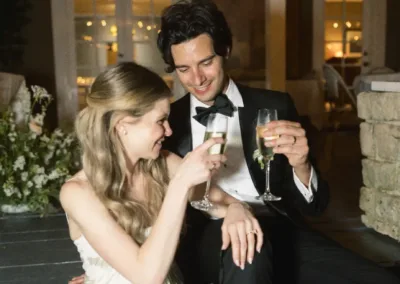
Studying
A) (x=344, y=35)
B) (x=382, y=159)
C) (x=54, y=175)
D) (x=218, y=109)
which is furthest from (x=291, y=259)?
(x=344, y=35)

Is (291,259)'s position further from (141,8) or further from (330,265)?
(141,8)

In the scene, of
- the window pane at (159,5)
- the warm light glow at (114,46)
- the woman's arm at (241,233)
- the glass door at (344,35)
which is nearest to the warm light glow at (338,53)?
the glass door at (344,35)

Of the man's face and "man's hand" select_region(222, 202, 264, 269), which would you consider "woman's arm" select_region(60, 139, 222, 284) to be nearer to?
"man's hand" select_region(222, 202, 264, 269)

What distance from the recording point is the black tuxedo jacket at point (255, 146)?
75.2 inches

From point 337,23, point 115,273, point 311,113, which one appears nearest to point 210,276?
point 115,273

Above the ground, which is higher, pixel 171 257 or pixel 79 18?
pixel 79 18

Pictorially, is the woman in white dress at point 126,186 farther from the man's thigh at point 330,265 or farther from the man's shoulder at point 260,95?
the man's shoulder at point 260,95

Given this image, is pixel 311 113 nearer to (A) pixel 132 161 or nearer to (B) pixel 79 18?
(B) pixel 79 18

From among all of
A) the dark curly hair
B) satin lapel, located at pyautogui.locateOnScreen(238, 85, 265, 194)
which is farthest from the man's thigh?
the dark curly hair

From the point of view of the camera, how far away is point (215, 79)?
2.04 metres

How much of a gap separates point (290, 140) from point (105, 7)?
584cm

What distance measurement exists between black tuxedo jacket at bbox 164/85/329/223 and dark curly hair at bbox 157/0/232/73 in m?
0.21

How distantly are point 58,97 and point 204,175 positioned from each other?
5959 millimetres

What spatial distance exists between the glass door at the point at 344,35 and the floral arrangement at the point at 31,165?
585 centimetres
